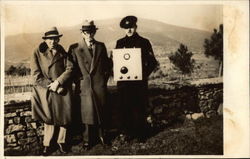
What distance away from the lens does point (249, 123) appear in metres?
A: 1.93

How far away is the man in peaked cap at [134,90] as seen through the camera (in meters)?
1.95

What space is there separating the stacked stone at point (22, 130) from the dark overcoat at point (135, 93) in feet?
1.67

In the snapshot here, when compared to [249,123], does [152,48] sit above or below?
above

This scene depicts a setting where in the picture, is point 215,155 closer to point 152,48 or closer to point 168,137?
point 168,137

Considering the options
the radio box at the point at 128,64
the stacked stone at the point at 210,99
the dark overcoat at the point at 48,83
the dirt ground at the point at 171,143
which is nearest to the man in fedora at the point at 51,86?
the dark overcoat at the point at 48,83

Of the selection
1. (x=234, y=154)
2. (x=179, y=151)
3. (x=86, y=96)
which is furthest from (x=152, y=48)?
(x=234, y=154)

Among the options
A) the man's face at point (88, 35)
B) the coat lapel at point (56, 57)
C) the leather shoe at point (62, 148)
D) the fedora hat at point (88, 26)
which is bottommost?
the leather shoe at point (62, 148)

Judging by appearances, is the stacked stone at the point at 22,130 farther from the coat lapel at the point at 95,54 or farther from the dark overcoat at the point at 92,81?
the coat lapel at the point at 95,54

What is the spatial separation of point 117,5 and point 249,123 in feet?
3.37

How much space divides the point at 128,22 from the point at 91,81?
41 cm

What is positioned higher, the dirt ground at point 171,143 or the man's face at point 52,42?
the man's face at point 52,42

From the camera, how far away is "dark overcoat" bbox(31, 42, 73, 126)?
6.38ft

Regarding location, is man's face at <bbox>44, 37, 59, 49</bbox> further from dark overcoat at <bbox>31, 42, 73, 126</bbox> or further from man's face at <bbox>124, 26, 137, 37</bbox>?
man's face at <bbox>124, 26, 137, 37</bbox>

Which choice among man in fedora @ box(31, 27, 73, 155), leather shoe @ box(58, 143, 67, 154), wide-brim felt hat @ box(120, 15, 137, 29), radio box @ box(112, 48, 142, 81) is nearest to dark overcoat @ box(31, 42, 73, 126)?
man in fedora @ box(31, 27, 73, 155)
